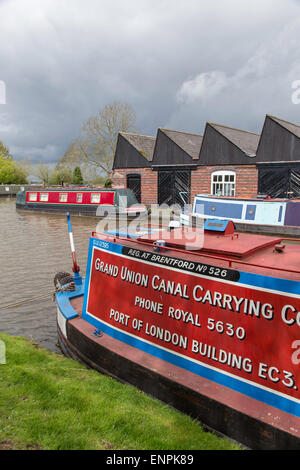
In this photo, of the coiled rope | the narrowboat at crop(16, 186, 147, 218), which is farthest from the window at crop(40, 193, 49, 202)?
the coiled rope

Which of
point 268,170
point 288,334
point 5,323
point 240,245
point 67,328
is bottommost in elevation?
point 5,323

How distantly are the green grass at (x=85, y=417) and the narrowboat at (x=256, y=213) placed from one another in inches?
504

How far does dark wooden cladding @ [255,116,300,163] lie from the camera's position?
20984 millimetres

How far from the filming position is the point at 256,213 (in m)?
16.3

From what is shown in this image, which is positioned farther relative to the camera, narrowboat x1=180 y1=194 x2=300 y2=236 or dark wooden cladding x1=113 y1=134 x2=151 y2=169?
dark wooden cladding x1=113 y1=134 x2=151 y2=169

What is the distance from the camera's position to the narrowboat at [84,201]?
77.2 ft

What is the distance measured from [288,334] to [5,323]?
19.2 ft

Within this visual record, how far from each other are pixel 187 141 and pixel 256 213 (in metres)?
14.7

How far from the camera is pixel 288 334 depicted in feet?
10.1

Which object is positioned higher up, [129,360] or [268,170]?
[268,170]

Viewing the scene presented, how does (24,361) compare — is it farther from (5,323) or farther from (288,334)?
(288,334)

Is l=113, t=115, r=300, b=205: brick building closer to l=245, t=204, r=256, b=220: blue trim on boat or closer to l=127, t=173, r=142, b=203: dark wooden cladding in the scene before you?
l=127, t=173, r=142, b=203: dark wooden cladding

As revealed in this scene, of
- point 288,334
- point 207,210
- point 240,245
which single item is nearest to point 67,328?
point 240,245

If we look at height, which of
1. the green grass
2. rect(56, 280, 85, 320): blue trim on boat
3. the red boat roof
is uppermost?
the red boat roof
